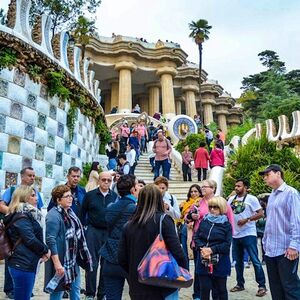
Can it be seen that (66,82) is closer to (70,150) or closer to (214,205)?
(70,150)

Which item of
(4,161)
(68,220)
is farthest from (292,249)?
(4,161)

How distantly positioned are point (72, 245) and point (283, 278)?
2.14 meters

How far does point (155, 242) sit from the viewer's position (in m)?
3.08

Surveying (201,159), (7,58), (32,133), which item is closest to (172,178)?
(201,159)

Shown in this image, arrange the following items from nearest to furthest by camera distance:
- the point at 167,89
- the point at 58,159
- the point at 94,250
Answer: the point at 94,250, the point at 58,159, the point at 167,89

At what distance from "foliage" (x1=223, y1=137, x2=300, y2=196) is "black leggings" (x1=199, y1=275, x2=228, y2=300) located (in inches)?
290

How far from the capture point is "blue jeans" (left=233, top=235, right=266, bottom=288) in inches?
219

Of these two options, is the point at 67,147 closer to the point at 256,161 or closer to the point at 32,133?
the point at 32,133

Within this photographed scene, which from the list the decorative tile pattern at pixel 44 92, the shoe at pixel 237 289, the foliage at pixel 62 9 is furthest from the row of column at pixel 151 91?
the shoe at pixel 237 289

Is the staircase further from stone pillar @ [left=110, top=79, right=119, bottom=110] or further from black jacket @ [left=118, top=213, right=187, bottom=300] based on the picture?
stone pillar @ [left=110, top=79, right=119, bottom=110]

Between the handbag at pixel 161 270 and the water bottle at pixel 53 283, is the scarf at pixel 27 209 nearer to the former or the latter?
the water bottle at pixel 53 283

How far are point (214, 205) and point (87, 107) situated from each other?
8643mm

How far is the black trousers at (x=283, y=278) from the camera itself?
393cm

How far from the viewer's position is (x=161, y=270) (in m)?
2.93
